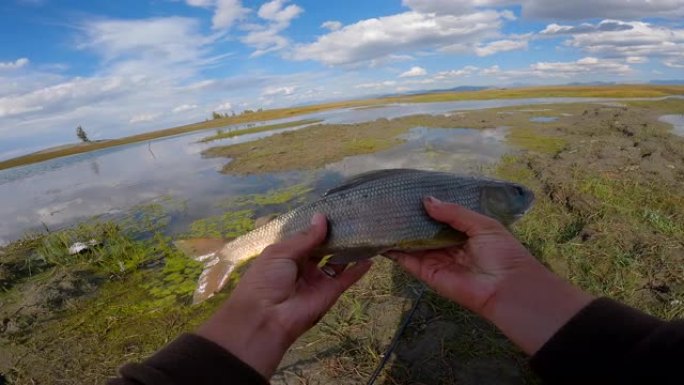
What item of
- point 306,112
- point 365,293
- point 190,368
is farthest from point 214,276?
point 306,112

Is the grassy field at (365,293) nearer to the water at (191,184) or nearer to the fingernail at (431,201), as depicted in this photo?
the fingernail at (431,201)

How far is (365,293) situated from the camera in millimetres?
5668

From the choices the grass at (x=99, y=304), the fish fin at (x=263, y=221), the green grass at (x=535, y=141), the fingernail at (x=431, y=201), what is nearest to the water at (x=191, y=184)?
the green grass at (x=535, y=141)

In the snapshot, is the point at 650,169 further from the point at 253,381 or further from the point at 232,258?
the point at 253,381

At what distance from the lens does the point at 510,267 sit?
2.83 meters

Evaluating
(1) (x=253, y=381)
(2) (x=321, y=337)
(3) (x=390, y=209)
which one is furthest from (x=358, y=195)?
(2) (x=321, y=337)

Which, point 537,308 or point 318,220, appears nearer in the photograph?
Answer: point 537,308

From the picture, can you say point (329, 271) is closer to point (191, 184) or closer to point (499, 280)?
point (499, 280)

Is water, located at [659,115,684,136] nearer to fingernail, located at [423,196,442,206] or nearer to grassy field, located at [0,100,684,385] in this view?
grassy field, located at [0,100,684,385]

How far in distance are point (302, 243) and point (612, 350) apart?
212 cm

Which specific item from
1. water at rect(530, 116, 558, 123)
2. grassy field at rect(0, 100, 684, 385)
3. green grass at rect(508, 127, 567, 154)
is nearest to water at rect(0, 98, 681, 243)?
green grass at rect(508, 127, 567, 154)

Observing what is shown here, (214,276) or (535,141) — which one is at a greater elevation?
(214,276)

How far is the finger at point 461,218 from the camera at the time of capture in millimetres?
3113

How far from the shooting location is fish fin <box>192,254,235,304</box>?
3967 millimetres
